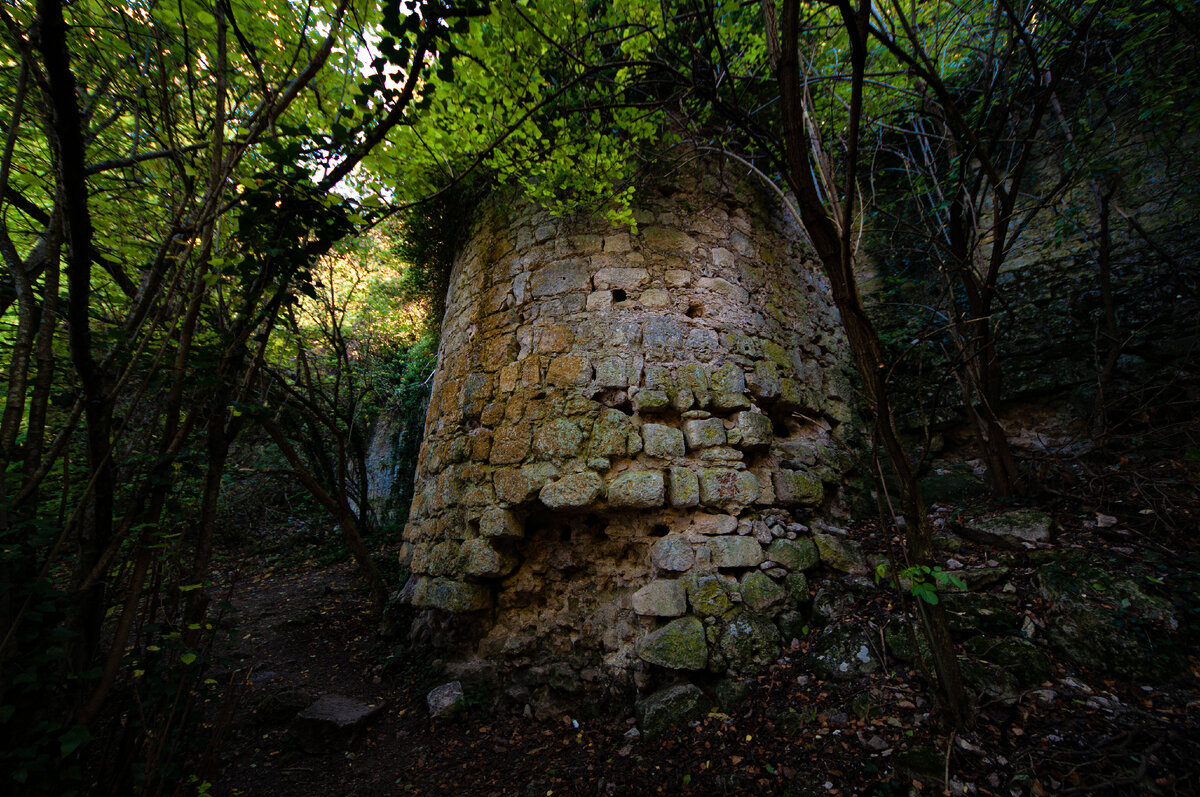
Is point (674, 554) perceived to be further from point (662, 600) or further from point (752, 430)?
point (752, 430)

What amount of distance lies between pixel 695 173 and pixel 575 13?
1.55 m

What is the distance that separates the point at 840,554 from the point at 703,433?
1.21 m

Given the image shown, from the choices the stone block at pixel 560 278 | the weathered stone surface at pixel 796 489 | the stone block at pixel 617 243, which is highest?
the stone block at pixel 617 243

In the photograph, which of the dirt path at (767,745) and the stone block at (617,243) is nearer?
the dirt path at (767,745)

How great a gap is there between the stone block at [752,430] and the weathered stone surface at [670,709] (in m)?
1.51

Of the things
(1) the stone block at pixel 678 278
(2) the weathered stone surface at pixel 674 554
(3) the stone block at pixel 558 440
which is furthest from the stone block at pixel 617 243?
(2) the weathered stone surface at pixel 674 554

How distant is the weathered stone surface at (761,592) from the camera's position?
265 cm

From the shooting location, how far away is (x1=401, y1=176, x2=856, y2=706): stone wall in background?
2.71 meters

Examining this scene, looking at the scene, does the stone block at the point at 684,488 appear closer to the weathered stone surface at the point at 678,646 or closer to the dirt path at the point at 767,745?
the weathered stone surface at the point at 678,646

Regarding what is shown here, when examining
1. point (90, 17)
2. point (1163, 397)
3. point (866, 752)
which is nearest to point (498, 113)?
point (90, 17)

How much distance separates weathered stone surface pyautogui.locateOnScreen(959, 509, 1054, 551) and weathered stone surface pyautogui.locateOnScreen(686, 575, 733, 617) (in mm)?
1800

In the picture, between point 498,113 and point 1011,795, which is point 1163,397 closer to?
point 1011,795

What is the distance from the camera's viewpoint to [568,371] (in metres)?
3.11

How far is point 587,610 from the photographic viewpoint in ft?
9.29
